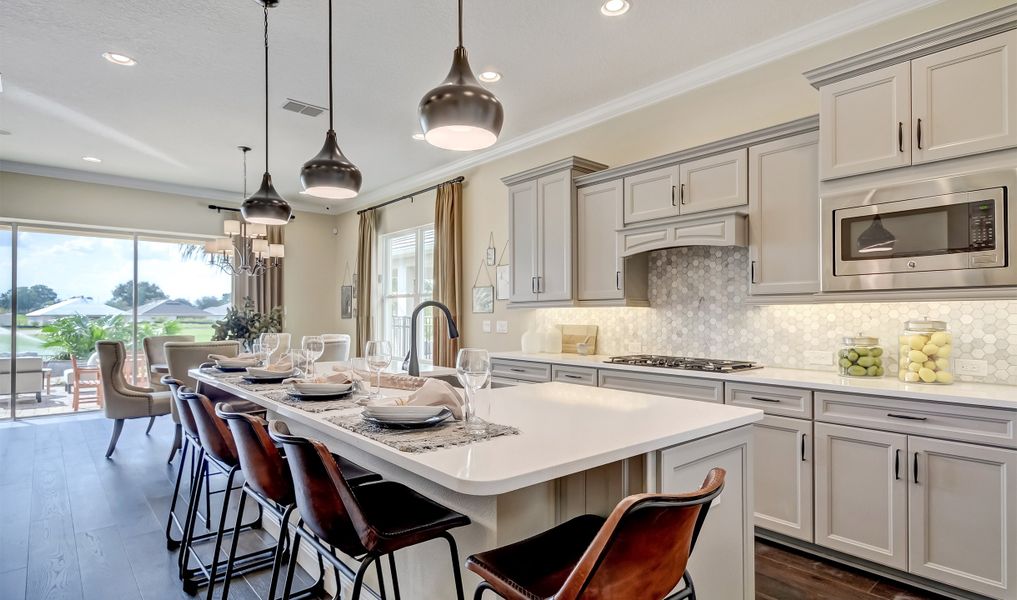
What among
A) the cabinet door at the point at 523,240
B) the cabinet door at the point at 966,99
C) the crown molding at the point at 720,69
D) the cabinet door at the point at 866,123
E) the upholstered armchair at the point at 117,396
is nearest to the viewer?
the cabinet door at the point at 966,99

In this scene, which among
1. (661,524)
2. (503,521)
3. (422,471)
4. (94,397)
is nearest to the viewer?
(661,524)

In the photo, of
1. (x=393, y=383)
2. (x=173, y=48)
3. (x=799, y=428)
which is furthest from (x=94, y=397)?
(x=799, y=428)

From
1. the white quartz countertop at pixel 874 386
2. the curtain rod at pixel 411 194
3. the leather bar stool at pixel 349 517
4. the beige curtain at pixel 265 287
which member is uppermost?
the curtain rod at pixel 411 194

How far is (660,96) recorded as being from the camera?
3941 millimetres

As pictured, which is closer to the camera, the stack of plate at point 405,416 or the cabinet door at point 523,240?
the stack of plate at point 405,416

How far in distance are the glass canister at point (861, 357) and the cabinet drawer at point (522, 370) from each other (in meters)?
1.89

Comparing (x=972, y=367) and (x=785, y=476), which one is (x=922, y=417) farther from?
(x=785, y=476)

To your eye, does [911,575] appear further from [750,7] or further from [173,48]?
[173,48]

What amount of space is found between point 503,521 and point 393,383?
0.99m

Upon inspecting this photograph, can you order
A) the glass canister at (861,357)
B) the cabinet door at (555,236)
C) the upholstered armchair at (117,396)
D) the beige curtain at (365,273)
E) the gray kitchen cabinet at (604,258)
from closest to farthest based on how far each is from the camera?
1. the glass canister at (861,357)
2. the gray kitchen cabinet at (604,258)
3. the cabinet door at (555,236)
4. the upholstered armchair at (117,396)
5. the beige curtain at (365,273)

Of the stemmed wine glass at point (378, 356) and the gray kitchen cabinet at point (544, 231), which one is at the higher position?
the gray kitchen cabinet at point (544, 231)

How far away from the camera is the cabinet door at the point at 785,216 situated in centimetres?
288

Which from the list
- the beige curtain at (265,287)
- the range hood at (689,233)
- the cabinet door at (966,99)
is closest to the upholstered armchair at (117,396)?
the beige curtain at (265,287)

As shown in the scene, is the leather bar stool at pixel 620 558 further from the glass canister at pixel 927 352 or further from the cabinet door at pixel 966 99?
the cabinet door at pixel 966 99
